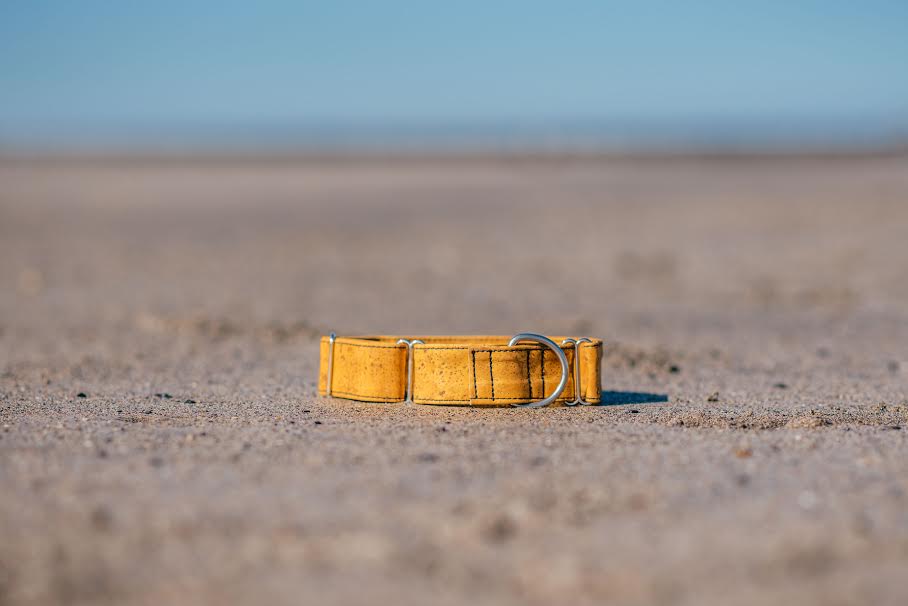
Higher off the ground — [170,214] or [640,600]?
[170,214]

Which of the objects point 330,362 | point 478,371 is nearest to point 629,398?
point 478,371

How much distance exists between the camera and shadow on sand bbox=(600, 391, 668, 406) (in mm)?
6424

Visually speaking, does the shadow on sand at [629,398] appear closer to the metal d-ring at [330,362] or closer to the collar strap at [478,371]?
the collar strap at [478,371]

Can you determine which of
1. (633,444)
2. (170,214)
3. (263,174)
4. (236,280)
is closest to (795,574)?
(633,444)

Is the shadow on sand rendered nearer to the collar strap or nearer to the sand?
the sand

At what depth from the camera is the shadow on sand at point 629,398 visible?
6.42 m

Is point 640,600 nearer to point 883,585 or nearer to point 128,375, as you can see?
point 883,585

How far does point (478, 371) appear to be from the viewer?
591 cm

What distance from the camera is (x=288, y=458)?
15.9 feet

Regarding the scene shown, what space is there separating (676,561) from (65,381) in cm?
499

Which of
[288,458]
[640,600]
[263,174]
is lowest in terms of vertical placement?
[640,600]

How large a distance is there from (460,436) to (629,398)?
173 centimetres

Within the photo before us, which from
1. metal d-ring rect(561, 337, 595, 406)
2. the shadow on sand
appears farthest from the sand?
metal d-ring rect(561, 337, 595, 406)

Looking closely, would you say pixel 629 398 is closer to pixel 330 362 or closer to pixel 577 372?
pixel 577 372
